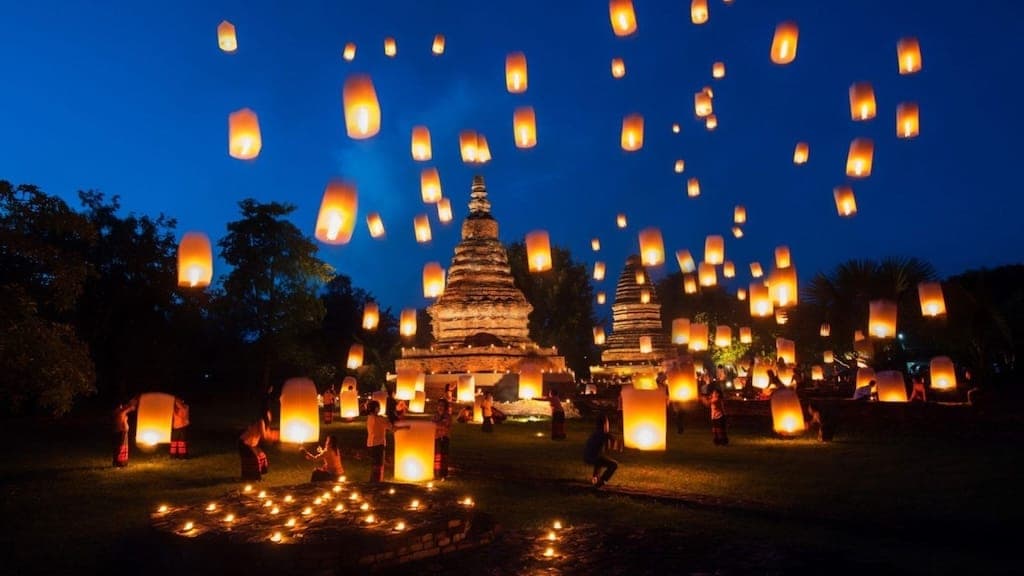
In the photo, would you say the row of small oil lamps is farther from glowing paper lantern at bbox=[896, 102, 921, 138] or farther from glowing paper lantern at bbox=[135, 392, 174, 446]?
glowing paper lantern at bbox=[896, 102, 921, 138]

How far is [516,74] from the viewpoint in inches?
656

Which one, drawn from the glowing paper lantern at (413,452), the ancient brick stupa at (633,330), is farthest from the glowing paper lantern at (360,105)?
the ancient brick stupa at (633,330)

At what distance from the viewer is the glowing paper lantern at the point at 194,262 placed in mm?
13859

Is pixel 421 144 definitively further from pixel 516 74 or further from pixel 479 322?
pixel 479 322

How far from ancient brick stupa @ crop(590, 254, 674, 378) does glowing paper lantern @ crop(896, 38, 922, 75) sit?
95.9 ft

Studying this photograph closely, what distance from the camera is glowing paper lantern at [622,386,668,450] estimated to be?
13.5m

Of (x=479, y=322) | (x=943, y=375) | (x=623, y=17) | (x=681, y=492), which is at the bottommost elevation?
(x=681, y=492)

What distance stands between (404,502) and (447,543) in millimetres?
1724

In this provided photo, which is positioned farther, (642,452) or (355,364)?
(355,364)

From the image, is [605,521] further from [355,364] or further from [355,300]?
[355,300]

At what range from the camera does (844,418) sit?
19.4 m

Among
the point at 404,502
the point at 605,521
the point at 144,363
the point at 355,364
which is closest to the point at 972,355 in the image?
the point at 605,521

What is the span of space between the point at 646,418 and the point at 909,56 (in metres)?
8.62

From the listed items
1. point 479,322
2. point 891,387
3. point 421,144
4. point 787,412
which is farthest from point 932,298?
point 479,322
